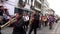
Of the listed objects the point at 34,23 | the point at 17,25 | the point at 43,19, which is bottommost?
the point at 43,19

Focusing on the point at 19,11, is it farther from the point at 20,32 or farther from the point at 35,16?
the point at 35,16

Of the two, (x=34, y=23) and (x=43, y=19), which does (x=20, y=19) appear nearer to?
(x=34, y=23)

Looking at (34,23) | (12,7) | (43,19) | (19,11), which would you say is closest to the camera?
(19,11)

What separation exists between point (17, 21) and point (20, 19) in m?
0.13

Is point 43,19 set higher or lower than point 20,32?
lower

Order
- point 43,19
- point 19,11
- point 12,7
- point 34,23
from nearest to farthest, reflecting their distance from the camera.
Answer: point 19,11, point 34,23, point 43,19, point 12,7

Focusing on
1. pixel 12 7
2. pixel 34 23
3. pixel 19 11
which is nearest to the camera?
pixel 19 11

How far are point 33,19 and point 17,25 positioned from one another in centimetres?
608

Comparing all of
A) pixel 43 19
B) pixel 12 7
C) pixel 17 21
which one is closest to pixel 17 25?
pixel 17 21

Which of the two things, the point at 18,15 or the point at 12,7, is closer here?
the point at 18,15

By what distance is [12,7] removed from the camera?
32.7m

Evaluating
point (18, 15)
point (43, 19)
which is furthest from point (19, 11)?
point (43, 19)

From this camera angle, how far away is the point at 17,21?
8.51m

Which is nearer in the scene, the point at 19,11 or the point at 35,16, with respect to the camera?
the point at 19,11
